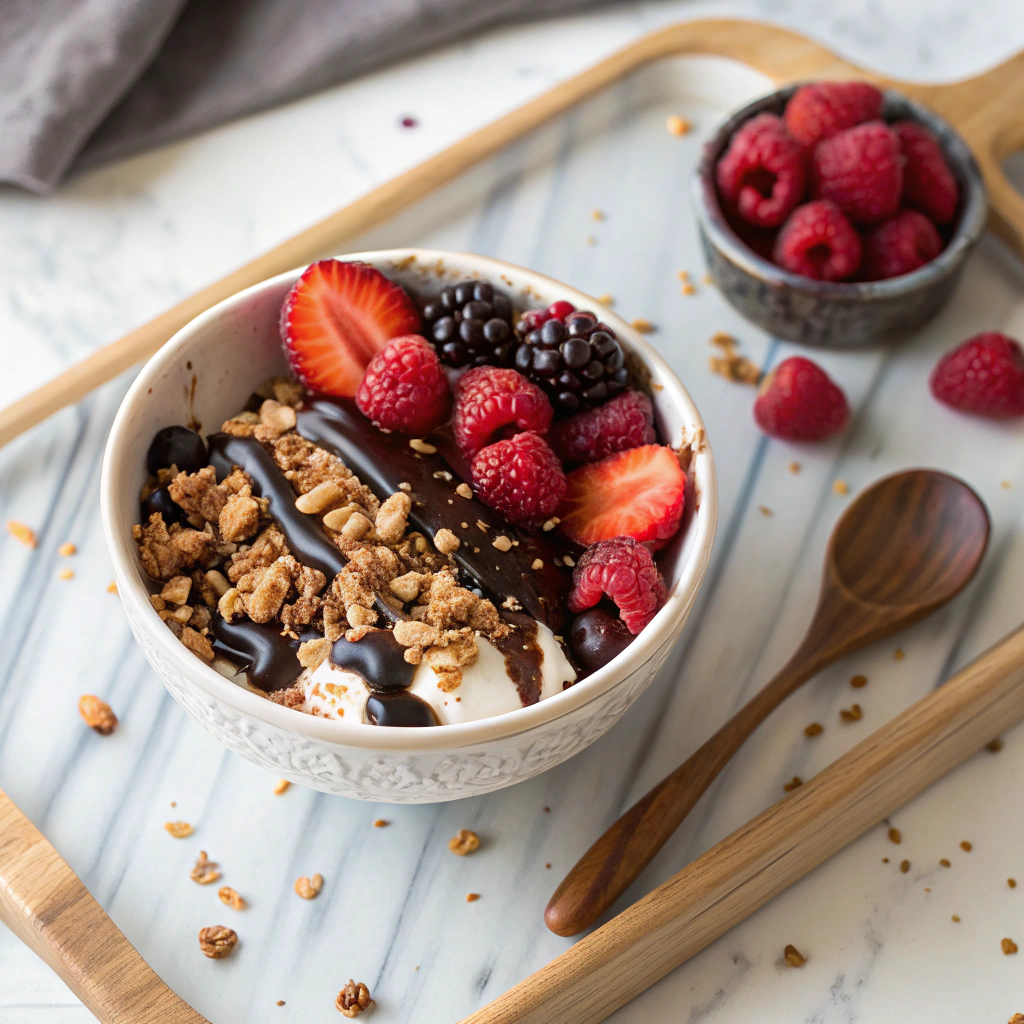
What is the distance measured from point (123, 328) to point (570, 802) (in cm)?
97

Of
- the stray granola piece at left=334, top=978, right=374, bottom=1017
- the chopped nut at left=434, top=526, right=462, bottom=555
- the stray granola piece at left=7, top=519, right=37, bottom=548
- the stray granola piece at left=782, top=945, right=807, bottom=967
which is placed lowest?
the stray granola piece at left=782, top=945, right=807, bottom=967

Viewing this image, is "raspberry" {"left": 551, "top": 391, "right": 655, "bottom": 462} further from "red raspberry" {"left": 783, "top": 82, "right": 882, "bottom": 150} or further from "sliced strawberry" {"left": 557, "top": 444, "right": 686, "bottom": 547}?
"red raspberry" {"left": 783, "top": 82, "right": 882, "bottom": 150}

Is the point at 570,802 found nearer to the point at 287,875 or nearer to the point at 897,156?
the point at 287,875

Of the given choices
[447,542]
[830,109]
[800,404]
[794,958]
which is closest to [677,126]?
[830,109]

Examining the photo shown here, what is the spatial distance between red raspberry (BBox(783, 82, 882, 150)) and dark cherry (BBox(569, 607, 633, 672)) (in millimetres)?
905

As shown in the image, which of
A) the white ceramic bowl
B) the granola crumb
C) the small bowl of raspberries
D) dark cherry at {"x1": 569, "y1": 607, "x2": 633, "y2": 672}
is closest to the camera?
the white ceramic bowl

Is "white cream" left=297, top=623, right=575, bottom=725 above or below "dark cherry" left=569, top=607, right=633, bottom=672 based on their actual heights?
above

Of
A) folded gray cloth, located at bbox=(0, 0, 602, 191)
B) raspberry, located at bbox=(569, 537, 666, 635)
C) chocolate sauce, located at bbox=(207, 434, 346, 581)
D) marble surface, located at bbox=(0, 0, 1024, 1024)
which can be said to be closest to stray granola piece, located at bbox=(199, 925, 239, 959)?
marble surface, located at bbox=(0, 0, 1024, 1024)

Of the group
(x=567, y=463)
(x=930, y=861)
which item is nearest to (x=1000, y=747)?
(x=930, y=861)

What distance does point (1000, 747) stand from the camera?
1327 millimetres

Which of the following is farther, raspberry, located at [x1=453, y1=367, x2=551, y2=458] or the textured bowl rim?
the textured bowl rim

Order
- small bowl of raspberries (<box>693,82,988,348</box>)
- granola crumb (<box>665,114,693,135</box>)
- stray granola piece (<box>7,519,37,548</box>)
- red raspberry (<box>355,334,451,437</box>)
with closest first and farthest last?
red raspberry (<box>355,334,451,437</box>) → stray granola piece (<box>7,519,37,548</box>) → small bowl of raspberries (<box>693,82,988,348</box>) → granola crumb (<box>665,114,693,135</box>)

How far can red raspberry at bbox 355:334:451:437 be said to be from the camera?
118 centimetres

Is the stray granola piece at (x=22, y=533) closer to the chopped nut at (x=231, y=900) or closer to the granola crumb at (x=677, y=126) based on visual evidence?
the chopped nut at (x=231, y=900)
